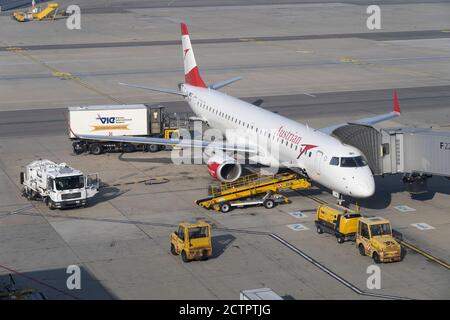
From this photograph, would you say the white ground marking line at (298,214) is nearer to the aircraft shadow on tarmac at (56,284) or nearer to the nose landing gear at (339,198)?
the nose landing gear at (339,198)

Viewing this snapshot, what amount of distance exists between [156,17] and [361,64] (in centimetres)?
6413

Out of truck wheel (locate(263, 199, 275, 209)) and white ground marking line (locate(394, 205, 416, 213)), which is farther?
truck wheel (locate(263, 199, 275, 209))

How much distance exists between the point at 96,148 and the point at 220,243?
80.1 ft

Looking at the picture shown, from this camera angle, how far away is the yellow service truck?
46.8 metres

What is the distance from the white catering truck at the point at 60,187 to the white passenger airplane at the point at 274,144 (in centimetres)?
613

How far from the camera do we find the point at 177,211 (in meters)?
53.3

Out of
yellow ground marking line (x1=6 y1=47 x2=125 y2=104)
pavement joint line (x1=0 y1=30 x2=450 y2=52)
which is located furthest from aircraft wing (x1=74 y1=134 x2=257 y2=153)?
pavement joint line (x1=0 y1=30 x2=450 y2=52)

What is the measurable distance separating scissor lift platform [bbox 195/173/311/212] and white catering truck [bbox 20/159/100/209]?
24.2 ft

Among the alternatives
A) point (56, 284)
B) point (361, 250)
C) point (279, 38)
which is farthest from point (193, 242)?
point (279, 38)

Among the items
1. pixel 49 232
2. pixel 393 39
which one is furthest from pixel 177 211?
pixel 393 39

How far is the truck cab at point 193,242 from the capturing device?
43.8 m

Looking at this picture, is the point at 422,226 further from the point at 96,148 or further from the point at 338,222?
the point at 96,148

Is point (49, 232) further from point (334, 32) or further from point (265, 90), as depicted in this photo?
point (334, 32)

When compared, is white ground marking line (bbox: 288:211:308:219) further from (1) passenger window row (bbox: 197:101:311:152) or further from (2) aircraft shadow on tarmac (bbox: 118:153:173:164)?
(2) aircraft shadow on tarmac (bbox: 118:153:173:164)
